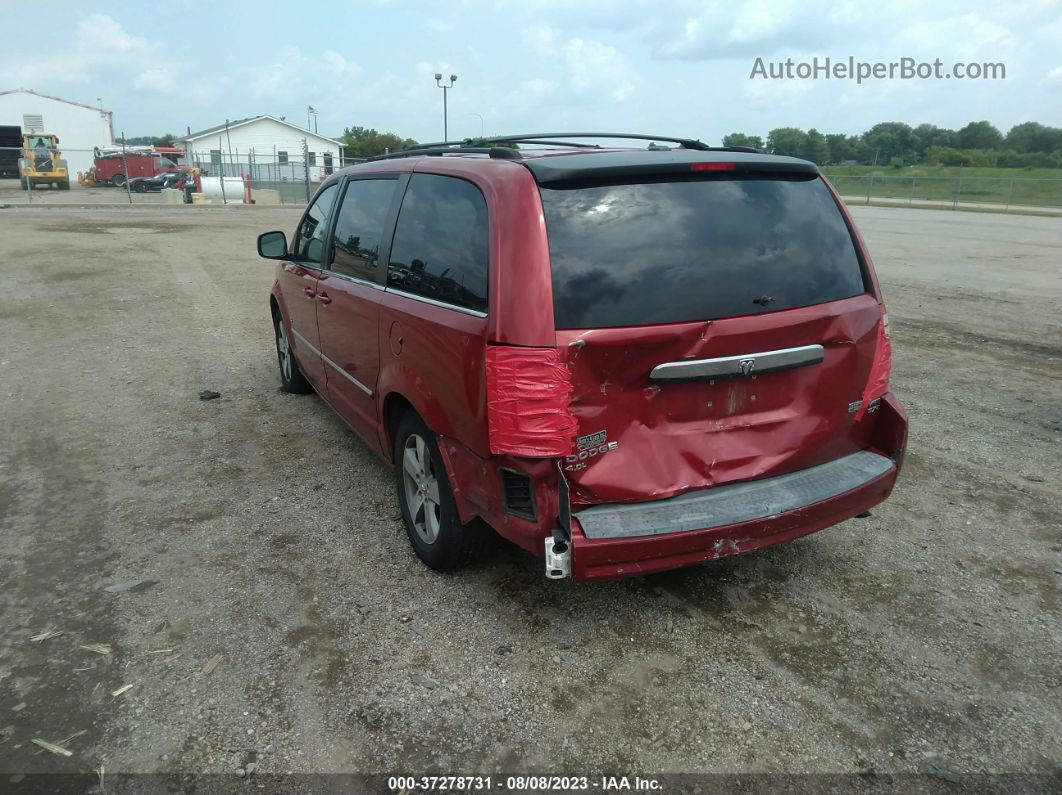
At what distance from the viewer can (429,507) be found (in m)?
3.58

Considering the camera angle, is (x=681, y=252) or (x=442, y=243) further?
(x=442, y=243)

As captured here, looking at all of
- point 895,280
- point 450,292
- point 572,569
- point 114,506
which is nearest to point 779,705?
point 572,569

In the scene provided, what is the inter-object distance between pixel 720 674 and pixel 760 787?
538 millimetres

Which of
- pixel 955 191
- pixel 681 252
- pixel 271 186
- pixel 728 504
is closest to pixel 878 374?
pixel 728 504

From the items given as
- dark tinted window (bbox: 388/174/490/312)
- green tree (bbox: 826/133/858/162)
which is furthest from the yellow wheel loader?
green tree (bbox: 826/133/858/162)

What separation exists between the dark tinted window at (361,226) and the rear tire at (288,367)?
5.71 feet

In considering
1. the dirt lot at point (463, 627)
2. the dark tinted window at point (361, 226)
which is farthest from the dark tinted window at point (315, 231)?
the dirt lot at point (463, 627)

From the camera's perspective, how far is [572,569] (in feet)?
8.91

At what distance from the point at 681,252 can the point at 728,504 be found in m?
0.97

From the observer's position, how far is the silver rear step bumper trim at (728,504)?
2.76m

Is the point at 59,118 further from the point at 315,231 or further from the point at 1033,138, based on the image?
the point at 1033,138

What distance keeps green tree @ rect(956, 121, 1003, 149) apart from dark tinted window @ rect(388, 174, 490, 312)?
3134 inches

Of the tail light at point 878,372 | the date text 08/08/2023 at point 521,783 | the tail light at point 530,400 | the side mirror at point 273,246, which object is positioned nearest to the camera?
the date text 08/08/2023 at point 521,783

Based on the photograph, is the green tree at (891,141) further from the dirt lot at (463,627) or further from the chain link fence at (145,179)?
the dirt lot at (463,627)
